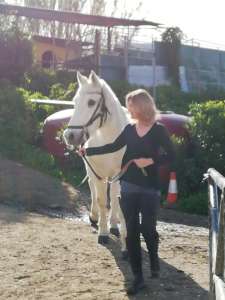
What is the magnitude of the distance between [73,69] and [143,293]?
72.7ft

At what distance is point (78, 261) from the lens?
23.0 ft

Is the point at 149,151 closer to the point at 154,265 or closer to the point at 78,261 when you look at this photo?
the point at 154,265

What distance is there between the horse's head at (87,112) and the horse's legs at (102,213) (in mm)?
1151

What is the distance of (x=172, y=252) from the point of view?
779 centimetres

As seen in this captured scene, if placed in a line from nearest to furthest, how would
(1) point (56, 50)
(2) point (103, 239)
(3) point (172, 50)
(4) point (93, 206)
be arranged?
(2) point (103, 239) → (4) point (93, 206) → (3) point (172, 50) → (1) point (56, 50)

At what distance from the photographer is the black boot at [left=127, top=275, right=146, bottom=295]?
5777 mm

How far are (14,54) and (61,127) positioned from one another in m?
6.32

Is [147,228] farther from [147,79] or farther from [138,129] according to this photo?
[147,79]

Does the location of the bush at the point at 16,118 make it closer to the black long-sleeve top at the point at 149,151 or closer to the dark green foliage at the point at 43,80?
the dark green foliage at the point at 43,80

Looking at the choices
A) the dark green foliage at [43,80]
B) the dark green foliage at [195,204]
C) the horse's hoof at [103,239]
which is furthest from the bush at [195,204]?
the dark green foliage at [43,80]

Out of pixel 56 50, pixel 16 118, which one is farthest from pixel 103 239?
pixel 56 50

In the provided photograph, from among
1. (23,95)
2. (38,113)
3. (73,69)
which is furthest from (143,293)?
(73,69)

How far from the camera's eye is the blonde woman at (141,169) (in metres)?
5.77

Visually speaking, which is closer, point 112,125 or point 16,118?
point 112,125
